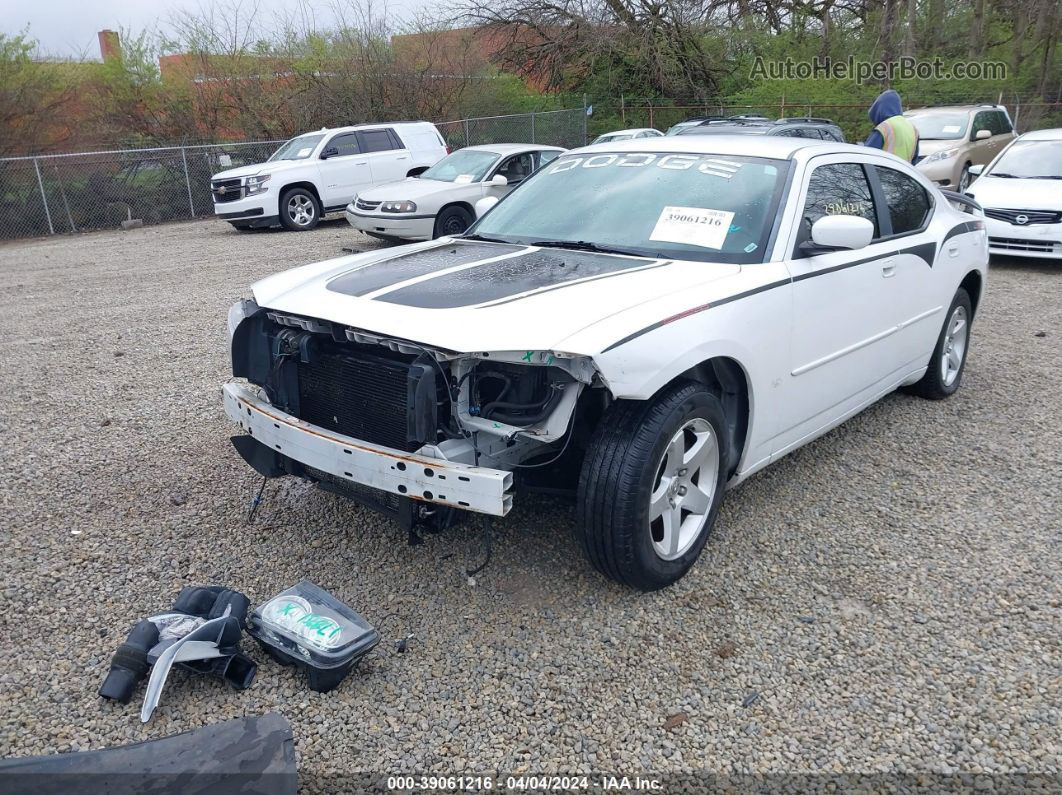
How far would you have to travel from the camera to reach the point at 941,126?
15.6 m

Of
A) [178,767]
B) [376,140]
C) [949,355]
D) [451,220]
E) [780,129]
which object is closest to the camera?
[178,767]

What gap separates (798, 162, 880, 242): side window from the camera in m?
4.13

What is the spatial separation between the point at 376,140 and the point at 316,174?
140cm

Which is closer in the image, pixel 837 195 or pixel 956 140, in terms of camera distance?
pixel 837 195

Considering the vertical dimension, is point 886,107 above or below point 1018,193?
above

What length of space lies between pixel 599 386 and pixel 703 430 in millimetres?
631

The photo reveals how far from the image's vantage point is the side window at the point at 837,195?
413cm

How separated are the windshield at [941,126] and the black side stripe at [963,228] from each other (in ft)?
35.9

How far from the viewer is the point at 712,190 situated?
13.4ft

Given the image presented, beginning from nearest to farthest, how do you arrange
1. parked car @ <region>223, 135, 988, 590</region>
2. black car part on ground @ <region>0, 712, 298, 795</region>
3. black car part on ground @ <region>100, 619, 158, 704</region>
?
black car part on ground @ <region>0, 712, 298, 795</region> < black car part on ground @ <region>100, 619, 158, 704</region> < parked car @ <region>223, 135, 988, 590</region>

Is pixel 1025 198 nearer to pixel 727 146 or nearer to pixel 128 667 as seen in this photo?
pixel 727 146

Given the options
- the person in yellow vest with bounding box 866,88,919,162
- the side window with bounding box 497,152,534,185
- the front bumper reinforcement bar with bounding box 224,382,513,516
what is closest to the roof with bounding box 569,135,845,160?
the front bumper reinforcement bar with bounding box 224,382,513,516

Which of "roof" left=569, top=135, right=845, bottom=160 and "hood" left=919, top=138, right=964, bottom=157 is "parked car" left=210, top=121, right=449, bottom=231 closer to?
"hood" left=919, top=138, right=964, bottom=157

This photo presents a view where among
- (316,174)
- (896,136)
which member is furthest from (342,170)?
(896,136)
